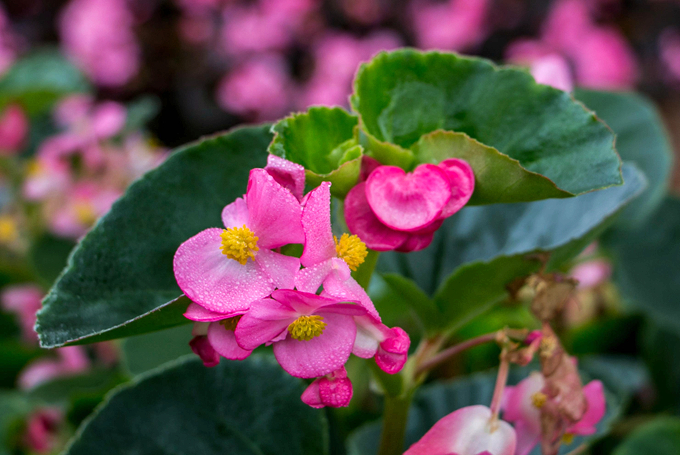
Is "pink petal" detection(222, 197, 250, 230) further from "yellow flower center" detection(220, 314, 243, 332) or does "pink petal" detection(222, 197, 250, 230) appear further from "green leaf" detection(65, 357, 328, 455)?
"green leaf" detection(65, 357, 328, 455)

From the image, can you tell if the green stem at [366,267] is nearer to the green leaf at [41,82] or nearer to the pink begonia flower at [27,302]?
the pink begonia flower at [27,302]

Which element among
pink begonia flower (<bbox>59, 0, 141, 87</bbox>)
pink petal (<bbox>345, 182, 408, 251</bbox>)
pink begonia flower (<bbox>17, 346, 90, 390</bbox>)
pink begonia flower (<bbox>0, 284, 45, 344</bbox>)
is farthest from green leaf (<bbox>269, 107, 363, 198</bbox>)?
pink begonia flower (<bbox>59, 0, 141, 87</bbox>)

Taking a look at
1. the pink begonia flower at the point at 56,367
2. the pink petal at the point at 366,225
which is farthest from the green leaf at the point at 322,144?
the pink begonia flower at the point at 56,367

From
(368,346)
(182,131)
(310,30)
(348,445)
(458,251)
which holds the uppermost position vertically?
(368,346)

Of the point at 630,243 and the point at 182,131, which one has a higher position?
the point at 630,243

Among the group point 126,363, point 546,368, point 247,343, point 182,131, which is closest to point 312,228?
point 247,343

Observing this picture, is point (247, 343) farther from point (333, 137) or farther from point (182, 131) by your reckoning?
point (182, 131)
